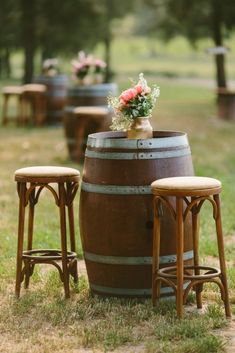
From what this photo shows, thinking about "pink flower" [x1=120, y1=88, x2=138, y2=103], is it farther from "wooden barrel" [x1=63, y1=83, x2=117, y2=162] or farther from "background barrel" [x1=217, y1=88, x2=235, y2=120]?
"background barrel" [x1=217, y1=88, x2=235, y2=120]

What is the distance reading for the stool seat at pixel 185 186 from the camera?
21.7ft

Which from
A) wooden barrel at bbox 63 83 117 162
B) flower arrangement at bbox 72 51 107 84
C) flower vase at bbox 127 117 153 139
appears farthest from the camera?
flower arrangement at bbox 72 51 107 84

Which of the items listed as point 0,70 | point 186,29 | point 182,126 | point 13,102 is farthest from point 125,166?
point 0,70

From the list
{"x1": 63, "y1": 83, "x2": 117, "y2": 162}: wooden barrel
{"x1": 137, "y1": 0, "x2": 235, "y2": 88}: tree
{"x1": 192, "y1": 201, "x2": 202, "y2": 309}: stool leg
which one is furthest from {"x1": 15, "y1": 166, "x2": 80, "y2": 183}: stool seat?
{"x1": 137, "y1": 0, "x2": 235, "y2": 88}: tree

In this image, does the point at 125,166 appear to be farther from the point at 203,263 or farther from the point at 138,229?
the point at 203,263

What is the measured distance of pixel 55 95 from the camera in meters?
24.0

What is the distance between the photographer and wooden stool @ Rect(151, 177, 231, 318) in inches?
262

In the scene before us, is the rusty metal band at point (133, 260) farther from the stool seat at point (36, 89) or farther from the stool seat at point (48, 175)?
the stool seat at point (36, 89)

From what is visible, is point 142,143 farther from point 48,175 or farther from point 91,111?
point 91,111

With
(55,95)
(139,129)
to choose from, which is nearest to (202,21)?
(55,95)

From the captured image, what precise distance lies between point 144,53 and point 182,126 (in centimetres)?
8551

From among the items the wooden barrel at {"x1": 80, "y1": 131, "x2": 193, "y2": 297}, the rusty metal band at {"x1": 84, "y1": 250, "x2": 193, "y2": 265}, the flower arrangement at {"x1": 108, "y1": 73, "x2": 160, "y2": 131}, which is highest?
the flower arrangement at {"x1": 108, "y1": 73, "x2": 160, "y2": 131}

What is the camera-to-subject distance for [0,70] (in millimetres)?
53938

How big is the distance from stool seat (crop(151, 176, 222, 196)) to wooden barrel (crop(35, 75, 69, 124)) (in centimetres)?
1730
